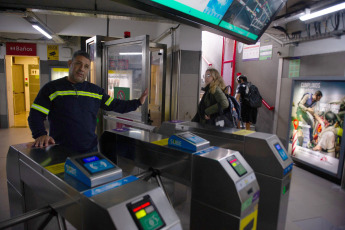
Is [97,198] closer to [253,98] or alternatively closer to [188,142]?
[188,142]

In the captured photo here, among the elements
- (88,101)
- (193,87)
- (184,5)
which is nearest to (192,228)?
(88,101)

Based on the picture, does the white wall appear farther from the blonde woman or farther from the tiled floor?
the blonde woman

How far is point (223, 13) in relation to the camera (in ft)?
5.57

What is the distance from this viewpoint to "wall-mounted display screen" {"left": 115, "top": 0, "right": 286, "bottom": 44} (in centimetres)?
133

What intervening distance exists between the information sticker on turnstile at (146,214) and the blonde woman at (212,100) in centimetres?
203

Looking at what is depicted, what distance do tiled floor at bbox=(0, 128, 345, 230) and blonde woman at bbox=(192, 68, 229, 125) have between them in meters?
1.24

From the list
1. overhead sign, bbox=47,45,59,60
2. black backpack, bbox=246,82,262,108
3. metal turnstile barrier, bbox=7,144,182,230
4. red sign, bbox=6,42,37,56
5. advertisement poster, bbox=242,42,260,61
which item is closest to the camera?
metal turnstile barrier, bbox=7,144,182,230

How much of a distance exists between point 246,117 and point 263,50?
1.46 m

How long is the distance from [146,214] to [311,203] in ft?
8.28

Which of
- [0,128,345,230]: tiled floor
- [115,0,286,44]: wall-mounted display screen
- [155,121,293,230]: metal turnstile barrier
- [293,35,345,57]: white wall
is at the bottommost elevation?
[0,128,345,230]: tiled floor

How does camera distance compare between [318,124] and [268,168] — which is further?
[318,124]

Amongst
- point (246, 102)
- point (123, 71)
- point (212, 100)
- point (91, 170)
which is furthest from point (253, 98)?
point (91, 170)

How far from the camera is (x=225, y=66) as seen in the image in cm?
651

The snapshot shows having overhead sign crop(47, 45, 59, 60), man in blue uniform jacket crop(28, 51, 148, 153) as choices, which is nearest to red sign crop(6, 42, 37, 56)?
overhead sign crop(47, 45, 59, 60)
